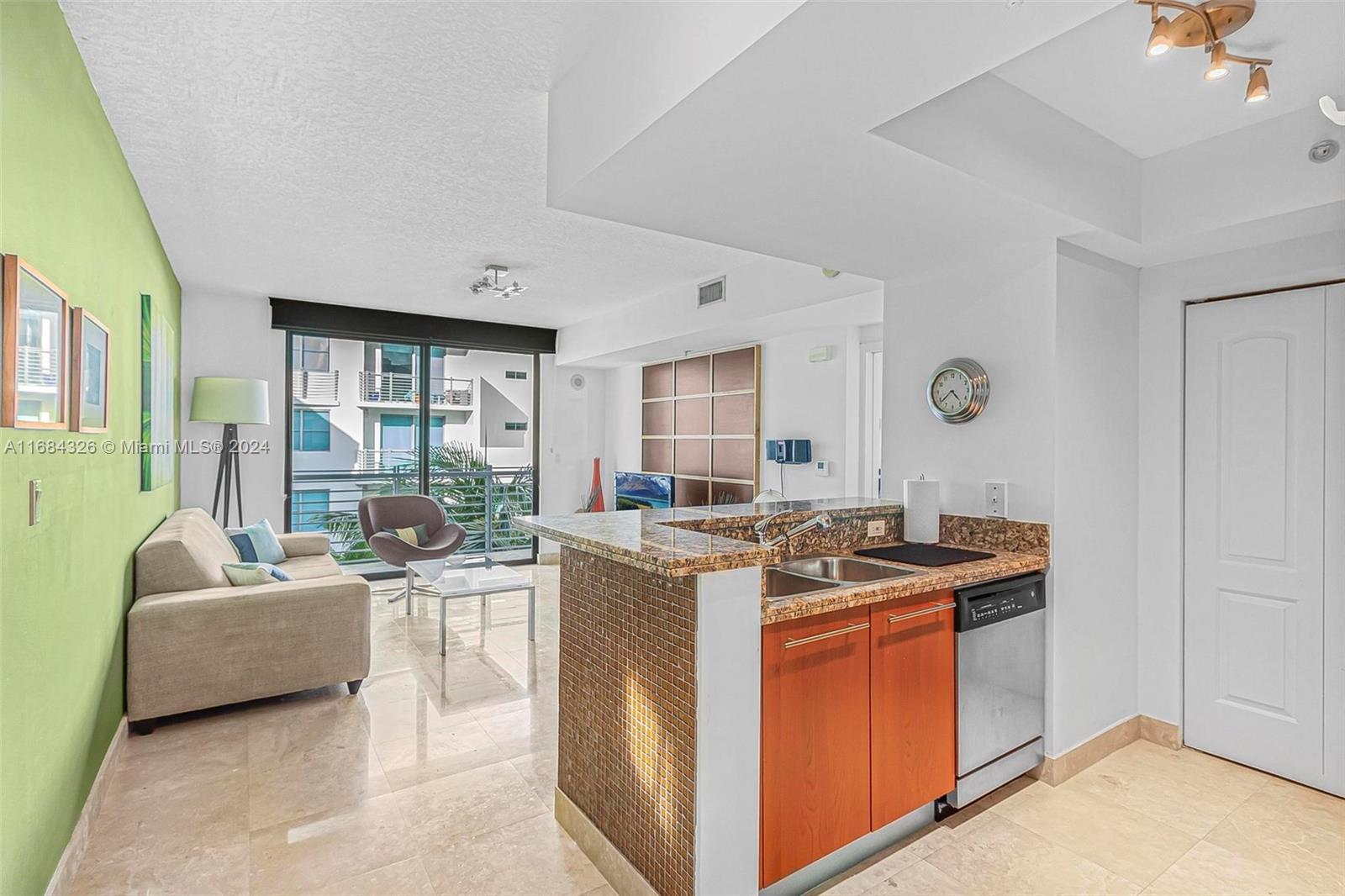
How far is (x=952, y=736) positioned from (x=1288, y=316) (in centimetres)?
209

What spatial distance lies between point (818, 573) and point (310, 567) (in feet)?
12.0

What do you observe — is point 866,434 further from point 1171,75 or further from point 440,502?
point 440,502

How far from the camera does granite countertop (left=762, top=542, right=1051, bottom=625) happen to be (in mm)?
1843

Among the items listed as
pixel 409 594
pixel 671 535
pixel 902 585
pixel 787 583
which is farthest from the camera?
pixel 409 594

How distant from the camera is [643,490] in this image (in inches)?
266

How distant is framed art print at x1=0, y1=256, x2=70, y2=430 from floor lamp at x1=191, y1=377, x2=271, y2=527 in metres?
3.48

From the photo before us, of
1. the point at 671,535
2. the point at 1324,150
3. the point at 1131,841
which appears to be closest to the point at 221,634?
the point at 671,535

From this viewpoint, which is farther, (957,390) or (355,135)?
(957,390)

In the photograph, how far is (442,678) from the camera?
12.4ft

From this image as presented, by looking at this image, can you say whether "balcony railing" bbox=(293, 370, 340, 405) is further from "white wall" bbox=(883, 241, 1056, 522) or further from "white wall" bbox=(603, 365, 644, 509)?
"white wall" bbox=(883, 241, 1056, 522)

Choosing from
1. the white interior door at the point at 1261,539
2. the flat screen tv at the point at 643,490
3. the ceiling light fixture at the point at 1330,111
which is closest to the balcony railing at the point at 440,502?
the flat screen tv at the point at 643,490

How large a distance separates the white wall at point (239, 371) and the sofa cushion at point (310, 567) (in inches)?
40.6

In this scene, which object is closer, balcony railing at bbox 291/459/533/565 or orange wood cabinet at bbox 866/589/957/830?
orange wood cabinet at bbox 866/589/957/830

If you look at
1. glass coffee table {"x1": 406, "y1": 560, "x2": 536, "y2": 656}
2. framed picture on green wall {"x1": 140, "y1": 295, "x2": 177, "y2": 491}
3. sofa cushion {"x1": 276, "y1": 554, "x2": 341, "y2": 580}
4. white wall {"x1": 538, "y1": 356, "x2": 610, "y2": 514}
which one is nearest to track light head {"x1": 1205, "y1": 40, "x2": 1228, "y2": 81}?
glass coffee table {"x1": 406, "y1": 560, "x2": 536, "y2": 656}
